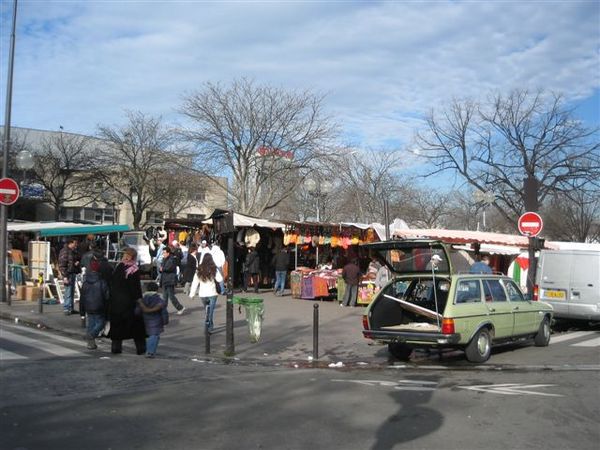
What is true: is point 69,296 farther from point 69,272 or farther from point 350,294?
point 350,294

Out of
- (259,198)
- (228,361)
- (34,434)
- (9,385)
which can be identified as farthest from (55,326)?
(259,198)

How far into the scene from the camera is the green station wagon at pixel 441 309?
10133 mm

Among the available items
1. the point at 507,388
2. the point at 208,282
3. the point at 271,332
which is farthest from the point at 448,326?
the point at 208,282

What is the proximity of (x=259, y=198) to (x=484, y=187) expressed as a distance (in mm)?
12481

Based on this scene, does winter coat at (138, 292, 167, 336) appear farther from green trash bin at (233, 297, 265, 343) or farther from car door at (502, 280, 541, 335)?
car door at (502, 280, 541, 335)

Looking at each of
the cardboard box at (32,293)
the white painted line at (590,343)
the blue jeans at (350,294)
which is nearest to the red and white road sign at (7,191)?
the cardboard box at (32,293)

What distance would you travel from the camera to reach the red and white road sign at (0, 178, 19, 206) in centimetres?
1762

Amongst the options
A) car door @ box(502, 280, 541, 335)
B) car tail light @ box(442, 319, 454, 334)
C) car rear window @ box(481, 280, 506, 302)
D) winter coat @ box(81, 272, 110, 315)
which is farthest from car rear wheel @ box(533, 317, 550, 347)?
winter coat @ box(81, 272, 110, 315)

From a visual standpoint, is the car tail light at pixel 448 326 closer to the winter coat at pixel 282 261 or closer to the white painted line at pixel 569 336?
the white painted line at pixel 569 336

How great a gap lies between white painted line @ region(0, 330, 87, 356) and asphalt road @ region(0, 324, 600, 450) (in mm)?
387

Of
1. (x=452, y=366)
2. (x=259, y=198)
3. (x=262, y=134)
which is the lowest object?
(x=452, y=366)

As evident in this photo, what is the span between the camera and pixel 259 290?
76.9 feet

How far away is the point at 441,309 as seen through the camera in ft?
35.7

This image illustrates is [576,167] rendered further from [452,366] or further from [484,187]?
[452,366]
